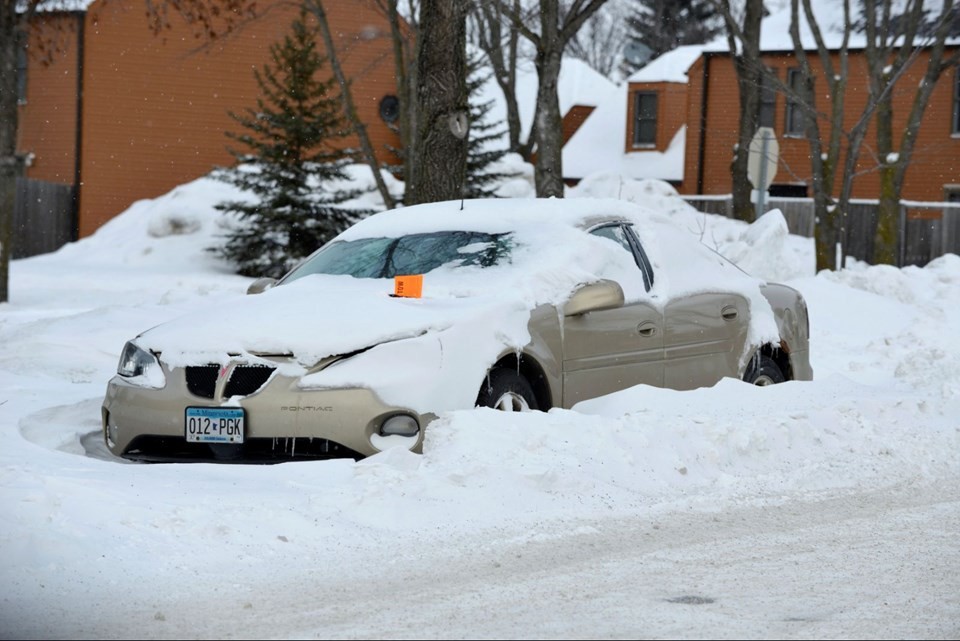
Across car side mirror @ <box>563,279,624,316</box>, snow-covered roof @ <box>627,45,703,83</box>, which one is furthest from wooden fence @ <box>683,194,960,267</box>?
car side mirror @ <box>563,279,624,316</box>

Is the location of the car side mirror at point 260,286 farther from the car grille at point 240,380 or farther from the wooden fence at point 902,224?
the wooden fence at point 902,224

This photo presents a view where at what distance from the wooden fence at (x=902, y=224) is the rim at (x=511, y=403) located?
76.6 ft

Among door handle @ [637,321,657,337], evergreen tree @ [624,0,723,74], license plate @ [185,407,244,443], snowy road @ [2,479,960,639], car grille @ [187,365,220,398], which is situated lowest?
snowy road @ [2,479,960,639]

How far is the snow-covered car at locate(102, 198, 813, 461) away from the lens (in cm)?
672

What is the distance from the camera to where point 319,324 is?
22.9 feet

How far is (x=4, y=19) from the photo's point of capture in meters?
18.4

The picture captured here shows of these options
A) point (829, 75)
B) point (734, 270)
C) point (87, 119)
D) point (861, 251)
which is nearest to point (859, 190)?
point (861, 251)

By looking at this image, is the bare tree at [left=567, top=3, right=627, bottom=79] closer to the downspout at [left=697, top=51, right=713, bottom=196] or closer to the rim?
the downspout at [left=697, top=51, right=713, bottom=196]

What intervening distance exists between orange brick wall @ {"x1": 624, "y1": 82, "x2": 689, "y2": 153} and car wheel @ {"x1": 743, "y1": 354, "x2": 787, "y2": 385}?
113 ft

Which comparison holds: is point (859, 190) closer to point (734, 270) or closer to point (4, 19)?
point (4, 19)

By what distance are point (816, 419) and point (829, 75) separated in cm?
1639

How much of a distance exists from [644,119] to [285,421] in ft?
125

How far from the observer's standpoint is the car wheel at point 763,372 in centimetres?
914

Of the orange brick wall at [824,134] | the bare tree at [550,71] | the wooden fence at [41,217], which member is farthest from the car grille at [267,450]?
the orange brick wall at [824,134]
